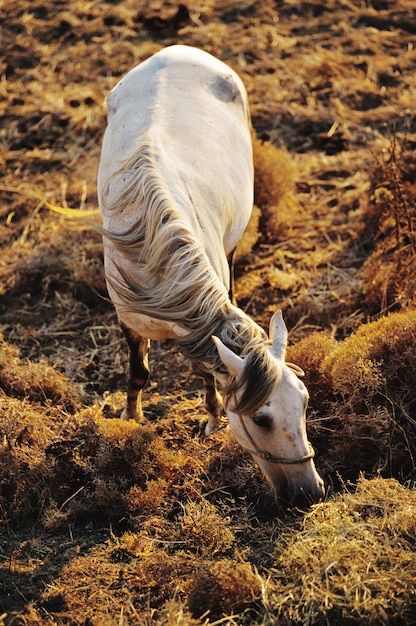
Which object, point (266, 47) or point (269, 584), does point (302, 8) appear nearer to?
point (266, 47)

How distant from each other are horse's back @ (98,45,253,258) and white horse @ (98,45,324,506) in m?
0.01

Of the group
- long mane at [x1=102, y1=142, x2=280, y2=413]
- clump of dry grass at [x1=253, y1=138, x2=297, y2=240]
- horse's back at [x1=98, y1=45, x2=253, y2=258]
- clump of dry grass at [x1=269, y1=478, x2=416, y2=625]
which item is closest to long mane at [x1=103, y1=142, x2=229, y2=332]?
long mane at [x1=102, y1=142, x2=280, y2=413]

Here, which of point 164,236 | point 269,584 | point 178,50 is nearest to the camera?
point 269,584

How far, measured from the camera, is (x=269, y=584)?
2912 mm

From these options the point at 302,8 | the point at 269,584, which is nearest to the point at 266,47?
the point at 302,8

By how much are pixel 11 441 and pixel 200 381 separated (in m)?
1.41

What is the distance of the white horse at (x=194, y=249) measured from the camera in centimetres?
316

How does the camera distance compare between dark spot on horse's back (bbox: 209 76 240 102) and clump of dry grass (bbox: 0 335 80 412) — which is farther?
dark spot on horse's back (bbox: 209 76 240 102)

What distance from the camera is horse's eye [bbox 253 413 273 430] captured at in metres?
3.11

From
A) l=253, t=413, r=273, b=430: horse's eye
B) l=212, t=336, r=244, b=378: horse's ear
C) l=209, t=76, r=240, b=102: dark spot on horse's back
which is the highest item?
l=209, t=76, r=240, b=102: dark spot on horse's back

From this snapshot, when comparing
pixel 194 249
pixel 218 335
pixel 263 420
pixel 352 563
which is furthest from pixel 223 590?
pixel 194 249

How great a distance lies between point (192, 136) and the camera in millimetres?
4348

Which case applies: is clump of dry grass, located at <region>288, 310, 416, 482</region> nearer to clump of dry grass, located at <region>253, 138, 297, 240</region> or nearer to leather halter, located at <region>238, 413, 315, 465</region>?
leather halter, located at <region>238, 413, 315, 465</region>

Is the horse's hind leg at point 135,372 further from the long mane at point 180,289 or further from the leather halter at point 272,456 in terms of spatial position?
the leather halter at point 272,456
